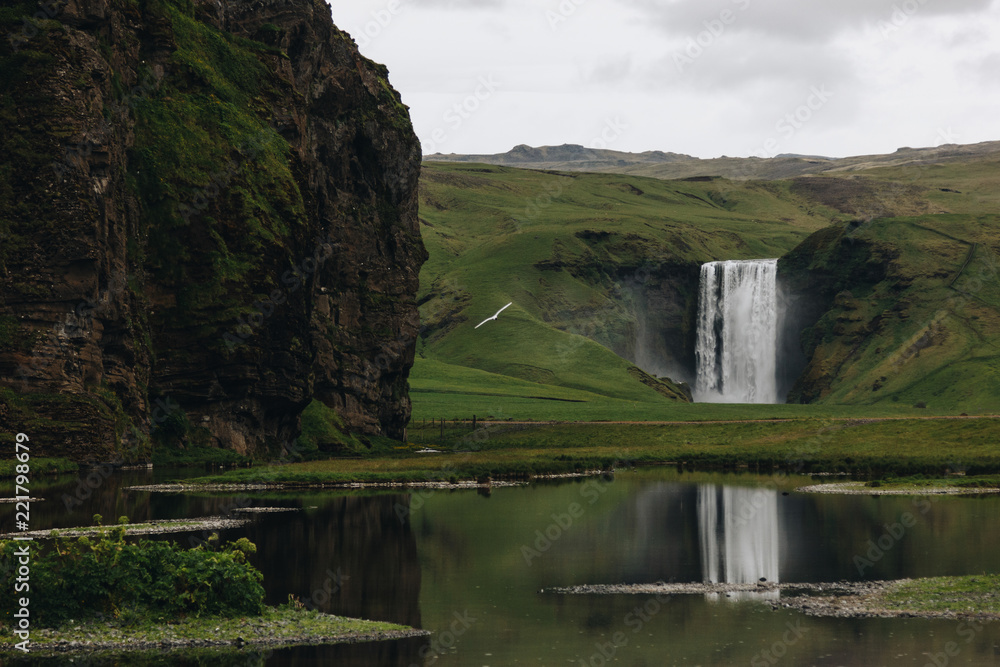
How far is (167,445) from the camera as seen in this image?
97062mm

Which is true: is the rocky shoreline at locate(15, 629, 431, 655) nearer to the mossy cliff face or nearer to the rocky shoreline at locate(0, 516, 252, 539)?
the rocky shoreline at locate(0, 516, 252, 539)

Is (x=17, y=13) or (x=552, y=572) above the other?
(x=17, y=13)

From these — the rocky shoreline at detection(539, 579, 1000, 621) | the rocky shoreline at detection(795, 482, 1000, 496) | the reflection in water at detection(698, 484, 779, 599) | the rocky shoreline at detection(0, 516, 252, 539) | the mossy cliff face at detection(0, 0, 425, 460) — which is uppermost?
the mossy cliff face at detection(0, 0, 425, 460)

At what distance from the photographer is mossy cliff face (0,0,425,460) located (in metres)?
86.2

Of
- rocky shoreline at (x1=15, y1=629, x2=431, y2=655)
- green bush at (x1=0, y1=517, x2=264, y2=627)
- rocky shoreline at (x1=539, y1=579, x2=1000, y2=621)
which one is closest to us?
rocky shoreline at (x1=15, y1=629, x2=431, y2=655)

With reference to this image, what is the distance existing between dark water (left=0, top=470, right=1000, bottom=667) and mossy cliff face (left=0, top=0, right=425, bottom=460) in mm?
12101

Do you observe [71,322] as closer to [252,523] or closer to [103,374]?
[103,374]

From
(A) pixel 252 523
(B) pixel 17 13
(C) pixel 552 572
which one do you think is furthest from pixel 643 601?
(B) pixel 17 13

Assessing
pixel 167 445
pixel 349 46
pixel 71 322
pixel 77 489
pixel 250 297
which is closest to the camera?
pixel 77 489

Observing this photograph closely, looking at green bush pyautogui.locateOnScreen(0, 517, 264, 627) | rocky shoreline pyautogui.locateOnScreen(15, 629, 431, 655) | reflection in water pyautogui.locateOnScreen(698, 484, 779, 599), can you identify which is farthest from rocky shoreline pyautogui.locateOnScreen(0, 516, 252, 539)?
reflection in water pyautogui.locateOnScreen(698, 484, 779, 599)

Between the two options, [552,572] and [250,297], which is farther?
[250,297]

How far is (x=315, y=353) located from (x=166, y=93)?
99.3 feet

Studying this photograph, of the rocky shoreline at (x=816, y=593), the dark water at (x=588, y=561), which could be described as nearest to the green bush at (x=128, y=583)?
the dark water at (x=588, y=561)

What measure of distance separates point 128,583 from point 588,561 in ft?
75.2
